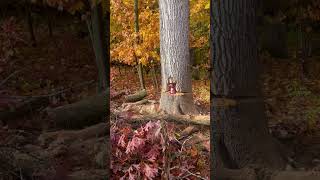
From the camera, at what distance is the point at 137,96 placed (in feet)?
13.0

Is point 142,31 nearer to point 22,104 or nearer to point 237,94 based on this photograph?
point 237,94

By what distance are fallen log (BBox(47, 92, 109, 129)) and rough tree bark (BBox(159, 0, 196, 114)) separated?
48 cm

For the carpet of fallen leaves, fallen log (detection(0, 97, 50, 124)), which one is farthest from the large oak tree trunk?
fallen log (detection(0, 97, 50, 124))

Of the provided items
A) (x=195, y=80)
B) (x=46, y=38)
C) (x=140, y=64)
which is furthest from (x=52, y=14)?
(x=195, y=80)

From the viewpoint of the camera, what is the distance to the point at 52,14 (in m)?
3.77

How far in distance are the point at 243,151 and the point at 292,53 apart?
2.77 ft

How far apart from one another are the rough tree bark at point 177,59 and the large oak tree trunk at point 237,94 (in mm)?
206

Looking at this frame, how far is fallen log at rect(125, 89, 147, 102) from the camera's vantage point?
392 centimetres

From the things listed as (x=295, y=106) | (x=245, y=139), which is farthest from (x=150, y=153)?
(x=295, y=106)

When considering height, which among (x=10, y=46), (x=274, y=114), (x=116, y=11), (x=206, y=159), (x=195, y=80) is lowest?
(x=206, y=159)

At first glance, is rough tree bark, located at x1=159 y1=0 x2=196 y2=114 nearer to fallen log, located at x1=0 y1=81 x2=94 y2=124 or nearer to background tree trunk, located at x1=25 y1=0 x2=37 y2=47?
fallen log, located at x1=0 y1=81 x2=94 y2=124

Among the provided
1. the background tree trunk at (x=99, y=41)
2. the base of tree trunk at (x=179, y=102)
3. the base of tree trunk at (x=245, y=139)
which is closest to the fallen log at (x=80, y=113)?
the background tree trunk at (x=99, y=41)

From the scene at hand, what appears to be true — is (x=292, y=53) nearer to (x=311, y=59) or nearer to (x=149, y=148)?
(x=311, y=59)

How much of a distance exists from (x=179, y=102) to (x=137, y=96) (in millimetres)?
320
